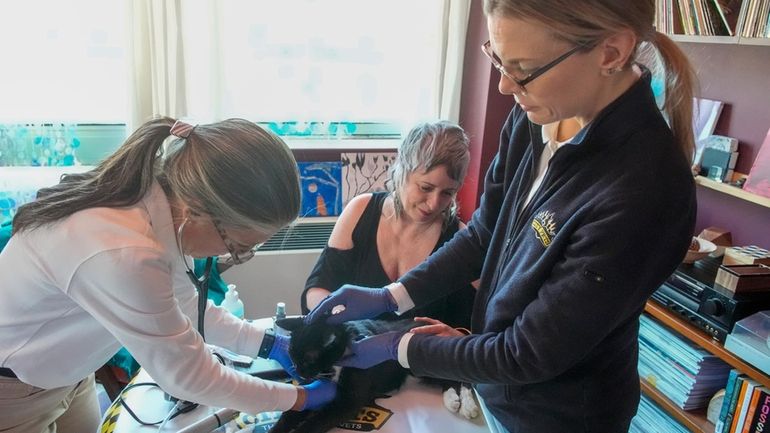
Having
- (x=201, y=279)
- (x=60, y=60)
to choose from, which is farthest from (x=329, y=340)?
(x=60, y=60)

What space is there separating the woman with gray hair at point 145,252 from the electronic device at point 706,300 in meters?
1.07

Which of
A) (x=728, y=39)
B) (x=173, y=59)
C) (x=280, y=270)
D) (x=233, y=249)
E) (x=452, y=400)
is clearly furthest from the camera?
(x=280, y=270)

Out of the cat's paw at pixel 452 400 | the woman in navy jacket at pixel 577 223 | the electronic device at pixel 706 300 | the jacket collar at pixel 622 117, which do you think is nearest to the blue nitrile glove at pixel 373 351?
the woman in navy jacket at pixel 577 223

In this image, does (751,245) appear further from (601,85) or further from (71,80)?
(71,80)

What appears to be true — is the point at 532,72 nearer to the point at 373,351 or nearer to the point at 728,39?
the point at 373,351

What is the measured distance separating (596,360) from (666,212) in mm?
294

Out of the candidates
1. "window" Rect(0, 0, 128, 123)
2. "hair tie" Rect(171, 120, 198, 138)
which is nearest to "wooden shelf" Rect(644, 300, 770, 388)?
"hair tie" Rect(171, 120, 198, 138)

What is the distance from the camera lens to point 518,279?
94cm

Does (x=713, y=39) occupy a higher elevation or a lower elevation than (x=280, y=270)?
higher

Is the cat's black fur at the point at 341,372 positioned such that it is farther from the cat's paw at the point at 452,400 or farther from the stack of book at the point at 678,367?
the stack of book at the point at 678,367

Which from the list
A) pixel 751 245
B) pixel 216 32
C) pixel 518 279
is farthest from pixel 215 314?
pixel 751 245

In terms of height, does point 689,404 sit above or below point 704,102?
below

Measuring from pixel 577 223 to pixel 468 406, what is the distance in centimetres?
43

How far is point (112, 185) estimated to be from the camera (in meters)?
0.89
